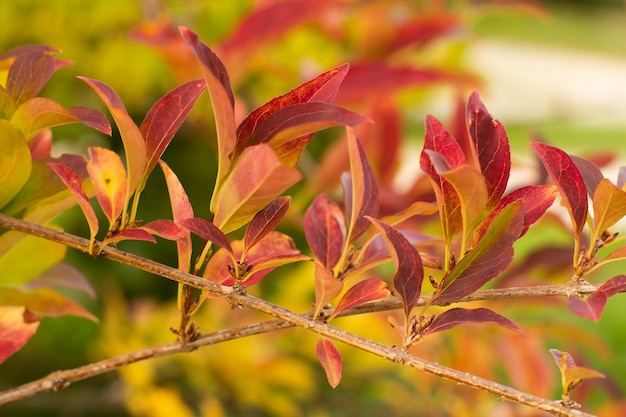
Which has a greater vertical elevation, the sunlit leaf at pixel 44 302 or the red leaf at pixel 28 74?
the red leaf at pixel 28 74

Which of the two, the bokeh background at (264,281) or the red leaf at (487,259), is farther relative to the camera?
the bokeh background at (264,281)

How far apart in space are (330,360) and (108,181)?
0.18 m

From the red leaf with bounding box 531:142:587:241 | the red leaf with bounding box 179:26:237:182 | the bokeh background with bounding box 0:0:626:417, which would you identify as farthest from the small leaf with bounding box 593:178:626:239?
the bokeh background with bounding box 0:0:626:417

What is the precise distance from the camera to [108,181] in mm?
484

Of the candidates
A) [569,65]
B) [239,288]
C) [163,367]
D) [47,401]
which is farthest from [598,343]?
[569,65]

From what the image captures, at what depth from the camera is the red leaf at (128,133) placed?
17.6 inches

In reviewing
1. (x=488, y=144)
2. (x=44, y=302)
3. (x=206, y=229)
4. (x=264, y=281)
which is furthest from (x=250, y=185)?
(x=264, y=281)

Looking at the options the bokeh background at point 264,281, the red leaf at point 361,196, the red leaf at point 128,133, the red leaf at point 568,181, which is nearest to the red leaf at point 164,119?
the red leaf at point 128,133

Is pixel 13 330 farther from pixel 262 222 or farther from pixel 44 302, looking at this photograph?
pixel 262 222

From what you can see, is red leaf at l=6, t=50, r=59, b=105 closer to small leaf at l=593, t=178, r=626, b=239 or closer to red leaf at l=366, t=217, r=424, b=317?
red leaf at l=366, t=217, r=424, b=317

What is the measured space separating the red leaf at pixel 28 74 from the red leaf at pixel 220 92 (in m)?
0.12

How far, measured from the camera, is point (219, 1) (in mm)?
1488

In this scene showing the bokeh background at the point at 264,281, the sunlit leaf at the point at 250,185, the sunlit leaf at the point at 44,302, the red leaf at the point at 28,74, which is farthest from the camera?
the bokeh background at the point at 264,281

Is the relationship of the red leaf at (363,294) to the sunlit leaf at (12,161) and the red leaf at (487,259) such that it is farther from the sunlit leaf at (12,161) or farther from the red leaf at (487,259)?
the sunlit leaf at (12,161)
